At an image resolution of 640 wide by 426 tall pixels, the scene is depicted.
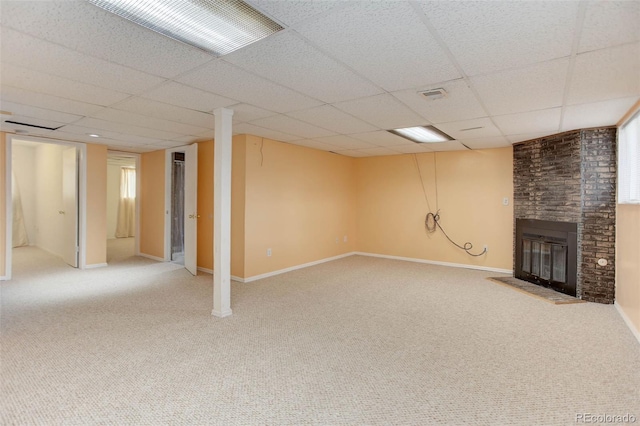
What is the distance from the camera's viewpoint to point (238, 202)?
5.08 metres

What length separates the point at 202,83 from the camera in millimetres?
2777

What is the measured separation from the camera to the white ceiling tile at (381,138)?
4832 mm

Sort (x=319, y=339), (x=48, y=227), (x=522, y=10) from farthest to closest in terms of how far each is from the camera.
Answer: (x=48, y=227)
(x=319, y=339)
(x=522, y=10)

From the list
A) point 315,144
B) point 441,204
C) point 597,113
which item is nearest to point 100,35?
point 315,144

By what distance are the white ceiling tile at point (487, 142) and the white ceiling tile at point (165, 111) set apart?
13.0 feet

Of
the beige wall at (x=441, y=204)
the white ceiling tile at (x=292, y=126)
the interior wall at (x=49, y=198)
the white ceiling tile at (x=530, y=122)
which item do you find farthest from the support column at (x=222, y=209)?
the interior wall at (x=49, y=198)

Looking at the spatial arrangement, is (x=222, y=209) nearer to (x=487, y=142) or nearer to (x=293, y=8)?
(x=293, y=8)

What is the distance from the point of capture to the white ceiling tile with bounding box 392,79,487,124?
9.32 ft

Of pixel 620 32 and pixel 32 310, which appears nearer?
pixel 620 32

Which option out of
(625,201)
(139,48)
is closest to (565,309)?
(625,201)

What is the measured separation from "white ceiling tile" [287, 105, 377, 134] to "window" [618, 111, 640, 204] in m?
2.78

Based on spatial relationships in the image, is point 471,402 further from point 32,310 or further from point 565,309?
point 32,310

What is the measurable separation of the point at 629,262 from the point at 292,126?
414 centimetres

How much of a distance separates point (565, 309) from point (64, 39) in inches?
210
